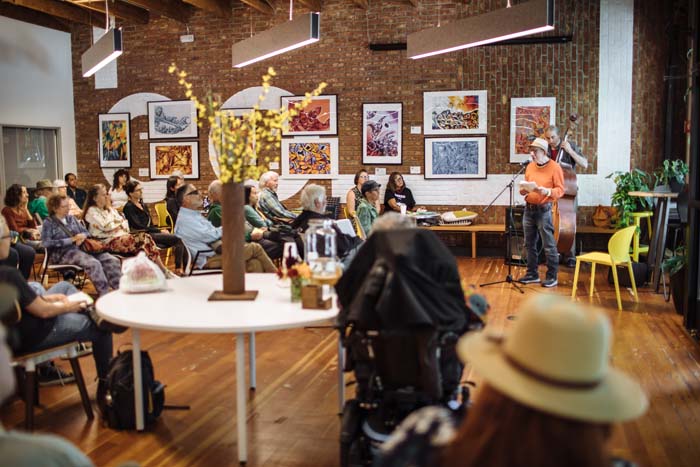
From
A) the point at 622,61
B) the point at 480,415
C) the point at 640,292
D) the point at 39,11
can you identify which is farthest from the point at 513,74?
the point at 480,415

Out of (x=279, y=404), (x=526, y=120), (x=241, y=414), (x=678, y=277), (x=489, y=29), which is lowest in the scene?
(x=279, y=404)

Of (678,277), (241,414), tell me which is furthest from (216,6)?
(241,414)

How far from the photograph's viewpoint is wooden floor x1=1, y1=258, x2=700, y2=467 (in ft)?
12.0

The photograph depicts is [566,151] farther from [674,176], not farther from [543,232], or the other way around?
[543,232]

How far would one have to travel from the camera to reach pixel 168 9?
37.6 feet

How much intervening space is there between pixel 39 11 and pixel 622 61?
935 centimetres

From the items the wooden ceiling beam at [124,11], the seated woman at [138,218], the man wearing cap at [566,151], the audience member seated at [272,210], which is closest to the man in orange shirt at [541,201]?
the man wearing cap at [566,151]

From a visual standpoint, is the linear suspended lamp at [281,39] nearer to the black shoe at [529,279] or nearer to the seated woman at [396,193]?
the seated woman at [396,193]

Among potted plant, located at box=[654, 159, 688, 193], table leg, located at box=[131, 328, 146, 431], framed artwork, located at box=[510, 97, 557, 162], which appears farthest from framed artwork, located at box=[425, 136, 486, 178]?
table leg, located at box=[131, 328, 146, 431]

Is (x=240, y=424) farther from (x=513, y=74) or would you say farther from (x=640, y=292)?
(x=513, y=74)

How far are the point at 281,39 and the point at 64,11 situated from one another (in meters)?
5.25

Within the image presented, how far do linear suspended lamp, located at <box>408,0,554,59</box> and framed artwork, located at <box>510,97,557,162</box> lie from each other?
3.40 metres

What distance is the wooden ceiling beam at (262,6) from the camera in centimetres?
1068

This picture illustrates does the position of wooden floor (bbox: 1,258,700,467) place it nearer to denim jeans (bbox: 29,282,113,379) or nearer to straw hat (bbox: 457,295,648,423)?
denim jeans (bbox: 29,282,113,379)
